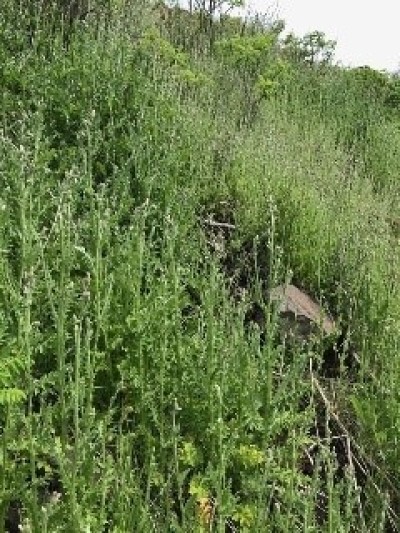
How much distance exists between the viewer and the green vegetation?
2.08 meters

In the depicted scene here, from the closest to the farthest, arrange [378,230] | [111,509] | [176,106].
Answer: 1. [111,509]
2. [378,230]
3. [176,106]

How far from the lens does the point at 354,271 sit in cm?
377

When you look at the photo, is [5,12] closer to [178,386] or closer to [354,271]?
[354,271]

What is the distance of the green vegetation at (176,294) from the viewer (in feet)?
6.82

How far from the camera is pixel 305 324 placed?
3.51 meters

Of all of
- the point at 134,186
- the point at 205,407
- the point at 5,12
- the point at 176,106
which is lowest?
the point at 205,407

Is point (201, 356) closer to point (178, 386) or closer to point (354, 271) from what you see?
point (178, 386)

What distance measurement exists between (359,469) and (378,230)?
5.87ft

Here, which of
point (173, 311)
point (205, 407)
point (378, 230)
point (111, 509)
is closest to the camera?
point (111, 509)

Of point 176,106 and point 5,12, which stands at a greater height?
point 5,12

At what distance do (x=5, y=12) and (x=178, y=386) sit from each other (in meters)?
3.78

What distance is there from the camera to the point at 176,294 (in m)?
2.64

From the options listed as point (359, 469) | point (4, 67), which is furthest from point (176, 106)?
Answer: point (359, 469)

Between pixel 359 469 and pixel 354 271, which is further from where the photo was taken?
pixel 354 271
